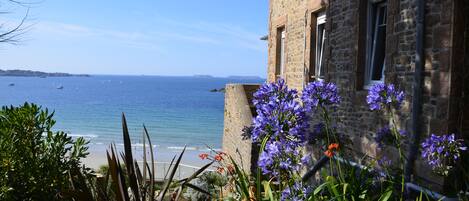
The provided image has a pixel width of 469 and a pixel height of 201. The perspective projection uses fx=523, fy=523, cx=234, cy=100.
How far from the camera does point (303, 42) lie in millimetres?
11383

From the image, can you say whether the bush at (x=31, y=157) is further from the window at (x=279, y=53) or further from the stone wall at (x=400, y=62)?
the window at (x=279, y=53)

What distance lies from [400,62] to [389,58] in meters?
0.27

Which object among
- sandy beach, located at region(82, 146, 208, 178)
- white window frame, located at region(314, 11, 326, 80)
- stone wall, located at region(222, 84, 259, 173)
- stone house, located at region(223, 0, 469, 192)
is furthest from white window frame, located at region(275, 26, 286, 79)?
sandy beach, located at region(82, 146, 208, 178)

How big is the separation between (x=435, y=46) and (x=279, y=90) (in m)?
2.64

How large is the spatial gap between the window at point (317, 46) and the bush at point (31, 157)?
6517 millimetres

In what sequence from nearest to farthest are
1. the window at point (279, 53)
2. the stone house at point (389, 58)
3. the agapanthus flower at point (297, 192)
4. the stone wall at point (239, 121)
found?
the agapanthus flower at point (297, 192), the stone house at point (389, 58), the stone wall at point (239, 121), the window at point (279, 53)

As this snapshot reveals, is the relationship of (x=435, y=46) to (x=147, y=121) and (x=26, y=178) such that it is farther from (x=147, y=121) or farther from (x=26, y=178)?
(x=147, y=121)

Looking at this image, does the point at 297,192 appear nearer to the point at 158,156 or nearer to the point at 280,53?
the point at 280,53

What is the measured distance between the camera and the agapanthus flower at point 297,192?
13.5ft

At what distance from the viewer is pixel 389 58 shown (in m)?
7.12

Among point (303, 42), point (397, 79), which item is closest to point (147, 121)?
point (303, 42)

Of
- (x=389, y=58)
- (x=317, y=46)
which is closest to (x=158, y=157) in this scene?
(x=317, y=46)

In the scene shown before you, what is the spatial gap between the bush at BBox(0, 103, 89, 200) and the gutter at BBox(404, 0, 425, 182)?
390cm

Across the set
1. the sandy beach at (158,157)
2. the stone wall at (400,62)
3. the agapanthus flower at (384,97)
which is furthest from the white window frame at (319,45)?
the sandy beach at (158,157)
